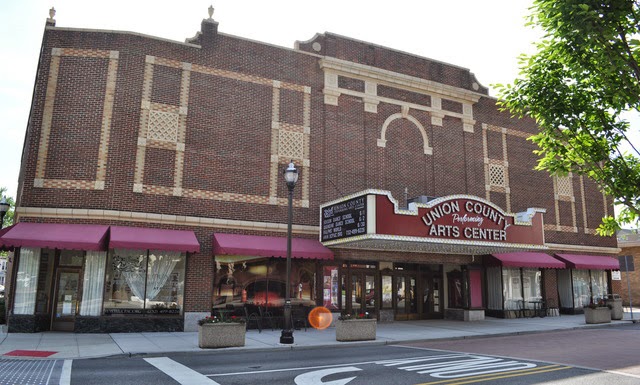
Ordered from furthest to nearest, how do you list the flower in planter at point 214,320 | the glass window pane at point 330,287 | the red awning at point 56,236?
the glass window pane at point 330,287
the red awning at point 56,236
the flower in planter at point 214,320

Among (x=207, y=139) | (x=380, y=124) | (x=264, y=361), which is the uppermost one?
(x=380, y=124)

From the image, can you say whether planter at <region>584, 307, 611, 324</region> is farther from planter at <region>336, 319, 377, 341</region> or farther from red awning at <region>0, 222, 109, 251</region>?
red awning at <region>0, 222, 109, 251</region>

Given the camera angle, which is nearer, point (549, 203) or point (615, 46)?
point (615, 46)

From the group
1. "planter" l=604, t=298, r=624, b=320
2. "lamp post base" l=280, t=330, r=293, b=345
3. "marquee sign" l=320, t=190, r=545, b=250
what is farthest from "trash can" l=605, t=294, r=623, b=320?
"lamp post base" l=280, t=330, r=293, b=345

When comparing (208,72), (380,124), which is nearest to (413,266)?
(380,124)

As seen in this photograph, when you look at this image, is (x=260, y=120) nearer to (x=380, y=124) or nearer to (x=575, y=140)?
(x=380, y=124)

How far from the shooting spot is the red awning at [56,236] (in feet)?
53.6

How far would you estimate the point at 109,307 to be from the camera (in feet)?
58.8

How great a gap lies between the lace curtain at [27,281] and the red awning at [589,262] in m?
26.4

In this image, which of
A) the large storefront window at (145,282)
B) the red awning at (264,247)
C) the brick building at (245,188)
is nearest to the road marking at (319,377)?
the brick building at (245,188)

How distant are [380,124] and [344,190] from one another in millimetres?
3986

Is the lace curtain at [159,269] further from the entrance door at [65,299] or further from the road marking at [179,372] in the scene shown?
the road marking at [179,372]

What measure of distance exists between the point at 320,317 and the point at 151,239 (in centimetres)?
785

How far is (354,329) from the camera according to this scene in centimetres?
1666
